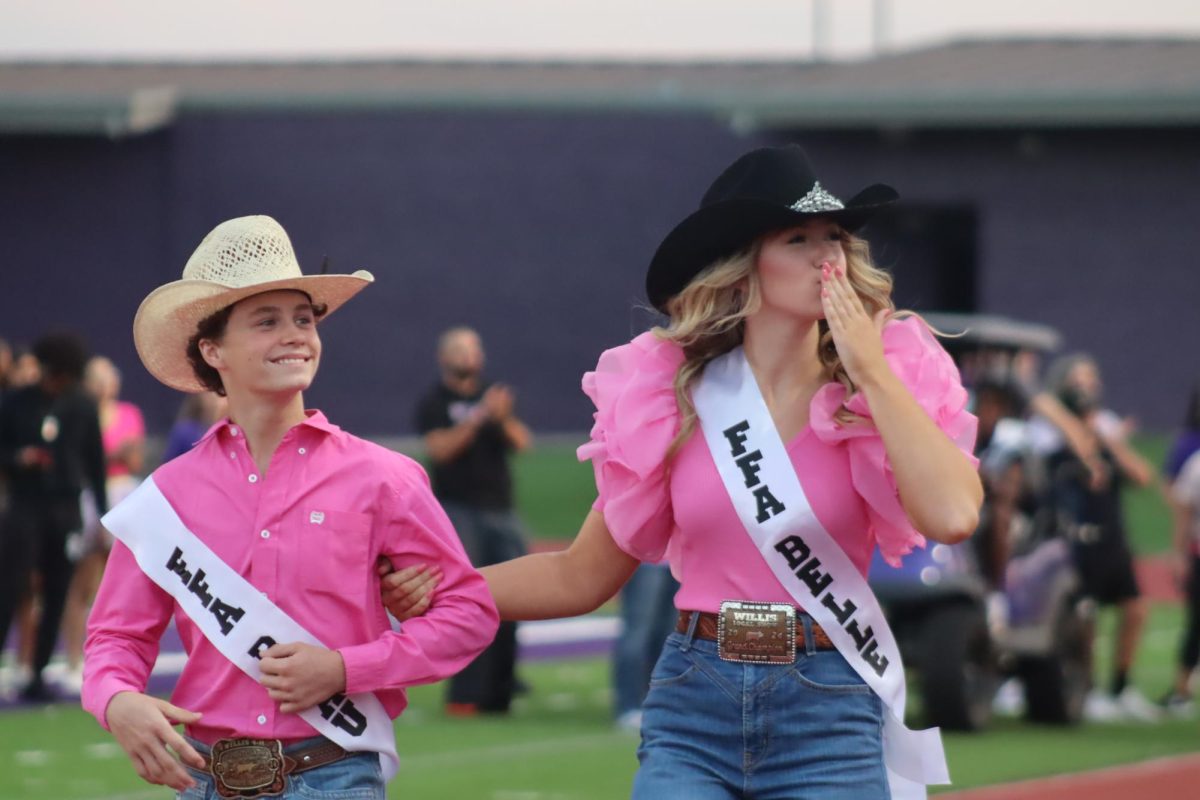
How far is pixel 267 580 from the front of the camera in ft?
13.9

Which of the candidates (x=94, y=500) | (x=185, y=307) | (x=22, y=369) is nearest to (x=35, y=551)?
(x=94, y=500)

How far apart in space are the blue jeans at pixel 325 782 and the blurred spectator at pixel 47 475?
843cm

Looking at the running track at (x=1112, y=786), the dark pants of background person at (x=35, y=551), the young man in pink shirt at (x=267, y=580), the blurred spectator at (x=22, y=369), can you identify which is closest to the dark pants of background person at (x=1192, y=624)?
the running track at (x=1112, y=786)

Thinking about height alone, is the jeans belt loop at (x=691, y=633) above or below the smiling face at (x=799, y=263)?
below

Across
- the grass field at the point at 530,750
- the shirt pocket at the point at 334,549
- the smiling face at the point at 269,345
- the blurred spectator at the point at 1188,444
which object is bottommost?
the grass field at the point at 530,750

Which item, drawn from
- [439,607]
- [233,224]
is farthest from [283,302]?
[439,607]

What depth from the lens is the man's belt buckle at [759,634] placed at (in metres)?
4.34

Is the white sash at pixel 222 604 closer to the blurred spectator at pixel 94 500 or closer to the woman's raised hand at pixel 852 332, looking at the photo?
the woman's raised hand at pixel 852 332

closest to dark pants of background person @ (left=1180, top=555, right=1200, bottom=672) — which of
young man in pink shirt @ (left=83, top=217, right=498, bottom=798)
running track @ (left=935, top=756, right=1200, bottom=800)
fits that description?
running track @ (left=935, top=756, right=1200, bottom=800)

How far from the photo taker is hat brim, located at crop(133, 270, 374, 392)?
4.36 metres

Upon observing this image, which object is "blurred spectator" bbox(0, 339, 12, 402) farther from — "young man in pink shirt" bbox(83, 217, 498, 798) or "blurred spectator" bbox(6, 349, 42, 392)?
"young man in pink shirt" bbox(83, 217, 498, 798)

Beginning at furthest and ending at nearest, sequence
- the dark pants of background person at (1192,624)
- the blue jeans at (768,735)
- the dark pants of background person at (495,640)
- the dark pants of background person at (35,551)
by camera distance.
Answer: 1. the dark pants of background person at (35,551)
2. the dark pants of background person at (1192,624)
3. the dark pants of background person at (495,640)
4. the blue jeans at (768,735)

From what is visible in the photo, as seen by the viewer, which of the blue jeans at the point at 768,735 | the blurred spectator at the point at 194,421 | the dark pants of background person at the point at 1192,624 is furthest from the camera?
the blurred spectator at the point at 194,421

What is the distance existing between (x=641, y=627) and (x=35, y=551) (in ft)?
12.4
